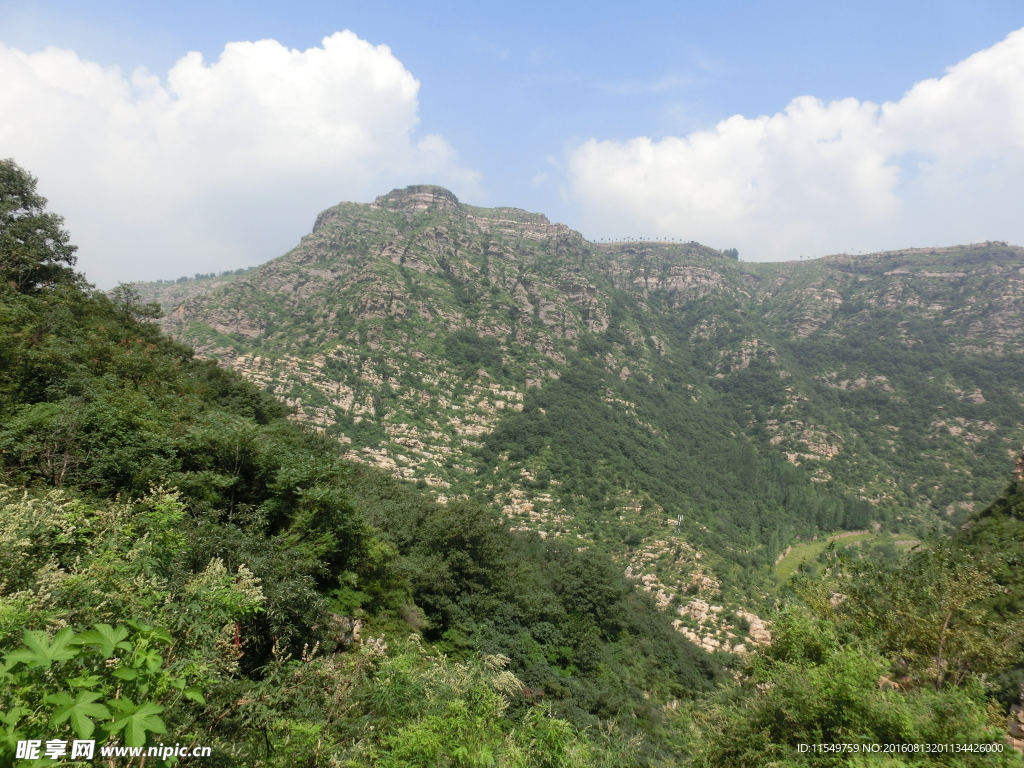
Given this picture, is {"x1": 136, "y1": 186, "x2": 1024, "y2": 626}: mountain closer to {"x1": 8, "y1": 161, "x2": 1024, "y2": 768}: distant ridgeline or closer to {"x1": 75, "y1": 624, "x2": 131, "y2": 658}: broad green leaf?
{"x1": 8, "y1": 161, "x2": 1024, "y2": 768}: distant ridgeline

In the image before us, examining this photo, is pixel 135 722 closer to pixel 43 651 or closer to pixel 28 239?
pixel 43 651

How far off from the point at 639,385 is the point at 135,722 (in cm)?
12185

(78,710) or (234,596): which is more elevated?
(78,710)

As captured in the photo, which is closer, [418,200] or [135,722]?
[135,722]

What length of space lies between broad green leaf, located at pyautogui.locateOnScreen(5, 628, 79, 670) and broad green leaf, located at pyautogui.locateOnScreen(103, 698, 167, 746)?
21.5 inches

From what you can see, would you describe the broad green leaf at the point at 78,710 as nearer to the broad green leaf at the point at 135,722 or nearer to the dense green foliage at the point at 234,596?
the dense green foliage at the point at 234,596

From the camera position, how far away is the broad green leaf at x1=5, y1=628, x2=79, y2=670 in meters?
2.60

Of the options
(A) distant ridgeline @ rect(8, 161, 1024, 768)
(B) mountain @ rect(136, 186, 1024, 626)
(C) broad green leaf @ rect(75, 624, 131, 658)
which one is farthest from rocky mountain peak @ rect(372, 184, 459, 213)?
(C) broad green leaf @ rect(75, 624, 131, 658)

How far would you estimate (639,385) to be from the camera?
389 feet

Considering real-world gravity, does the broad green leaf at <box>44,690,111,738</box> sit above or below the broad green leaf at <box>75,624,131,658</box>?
below

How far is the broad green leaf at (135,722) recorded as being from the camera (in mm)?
2762

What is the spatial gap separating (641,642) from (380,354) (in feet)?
247

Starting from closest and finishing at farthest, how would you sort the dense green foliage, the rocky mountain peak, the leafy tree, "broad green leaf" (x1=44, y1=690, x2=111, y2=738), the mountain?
"broad green leaf" (x1=44, y1=690, x2=111, y2=738), the dense green foliage, the leafy tree, the mountain, the rocky mountain peak

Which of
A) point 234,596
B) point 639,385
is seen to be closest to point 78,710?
point 234,596
